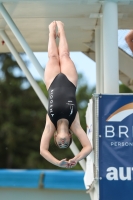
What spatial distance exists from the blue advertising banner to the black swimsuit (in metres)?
0.88

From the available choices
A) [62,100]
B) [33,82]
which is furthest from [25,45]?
[62,100]

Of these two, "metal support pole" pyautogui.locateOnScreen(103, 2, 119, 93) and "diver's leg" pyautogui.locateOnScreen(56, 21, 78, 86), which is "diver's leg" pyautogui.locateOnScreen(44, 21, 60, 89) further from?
"metal support pole" pyautogui.locateOnScreen(103, 2, 119, 93)

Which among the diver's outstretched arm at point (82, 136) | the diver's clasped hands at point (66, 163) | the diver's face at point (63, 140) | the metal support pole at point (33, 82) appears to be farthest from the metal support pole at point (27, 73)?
the diver's clasped hands at point (66, 163)

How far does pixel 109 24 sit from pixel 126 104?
4.99 feet

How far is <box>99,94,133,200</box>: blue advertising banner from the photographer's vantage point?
7762mm

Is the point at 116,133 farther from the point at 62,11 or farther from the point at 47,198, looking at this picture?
the point at 47,198

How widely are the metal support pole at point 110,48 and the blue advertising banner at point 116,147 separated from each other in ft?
1.41

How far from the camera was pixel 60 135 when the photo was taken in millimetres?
6762

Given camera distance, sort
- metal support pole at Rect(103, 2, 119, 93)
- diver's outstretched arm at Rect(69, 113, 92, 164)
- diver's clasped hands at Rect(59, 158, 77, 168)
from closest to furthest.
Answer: diver's clasped hands at Rect(59, 158, 77, 168) → diver's outstretched arm at Rect(69, 113, 92, 164) → metal support pole at Rect(103, 2, 119, 93)

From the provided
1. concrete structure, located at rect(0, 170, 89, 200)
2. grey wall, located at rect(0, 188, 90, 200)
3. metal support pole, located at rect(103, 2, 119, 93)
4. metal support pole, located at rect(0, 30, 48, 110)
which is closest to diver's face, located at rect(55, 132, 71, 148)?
metal support pole, located at rect(103, 2, 119, 93)

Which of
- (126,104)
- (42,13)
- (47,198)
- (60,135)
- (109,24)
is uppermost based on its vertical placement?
(42,13)

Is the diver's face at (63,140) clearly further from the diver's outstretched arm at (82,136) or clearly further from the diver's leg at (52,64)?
the diver's leg at (52,64)

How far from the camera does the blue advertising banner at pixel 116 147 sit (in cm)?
776

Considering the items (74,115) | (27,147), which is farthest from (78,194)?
(27,147)
